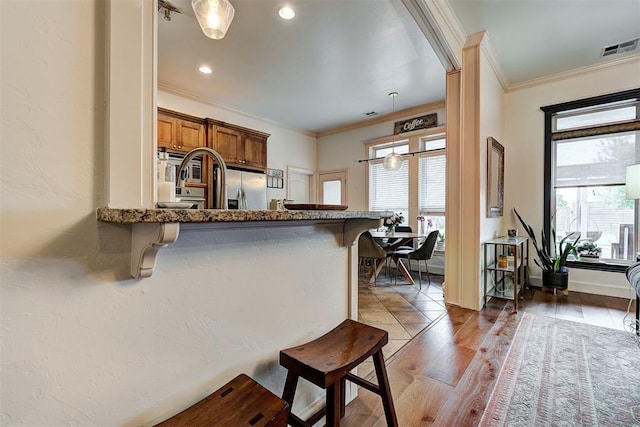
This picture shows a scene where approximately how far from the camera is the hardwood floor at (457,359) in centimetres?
155

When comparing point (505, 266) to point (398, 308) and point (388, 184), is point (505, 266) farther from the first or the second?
point (388, 184)

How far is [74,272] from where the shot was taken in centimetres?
67

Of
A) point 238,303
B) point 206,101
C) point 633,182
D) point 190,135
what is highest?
point 206,101

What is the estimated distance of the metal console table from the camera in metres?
3.18

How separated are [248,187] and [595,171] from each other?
5.02 m

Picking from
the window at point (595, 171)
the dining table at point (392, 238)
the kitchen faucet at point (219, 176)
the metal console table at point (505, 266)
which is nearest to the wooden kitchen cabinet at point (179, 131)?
the dining table at point (392, 238)

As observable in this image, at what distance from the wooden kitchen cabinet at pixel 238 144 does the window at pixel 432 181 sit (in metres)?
2.90

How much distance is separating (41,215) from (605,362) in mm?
3144

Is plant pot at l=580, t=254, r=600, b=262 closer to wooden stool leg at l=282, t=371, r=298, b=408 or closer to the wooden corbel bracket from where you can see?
wooden stool leg at l=282, t=371, r=298, b=408

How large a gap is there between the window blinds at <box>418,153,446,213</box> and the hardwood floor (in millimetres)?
2047

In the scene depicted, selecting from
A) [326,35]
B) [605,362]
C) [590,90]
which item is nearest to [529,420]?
[605,362]

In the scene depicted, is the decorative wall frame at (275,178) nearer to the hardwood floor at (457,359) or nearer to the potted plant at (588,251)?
the hardwood floor at (457,359)

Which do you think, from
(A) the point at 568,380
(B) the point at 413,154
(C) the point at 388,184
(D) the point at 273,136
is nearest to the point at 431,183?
(B) the point at 413,154

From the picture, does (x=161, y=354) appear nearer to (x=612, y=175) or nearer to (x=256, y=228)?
(x=256, y=228)
